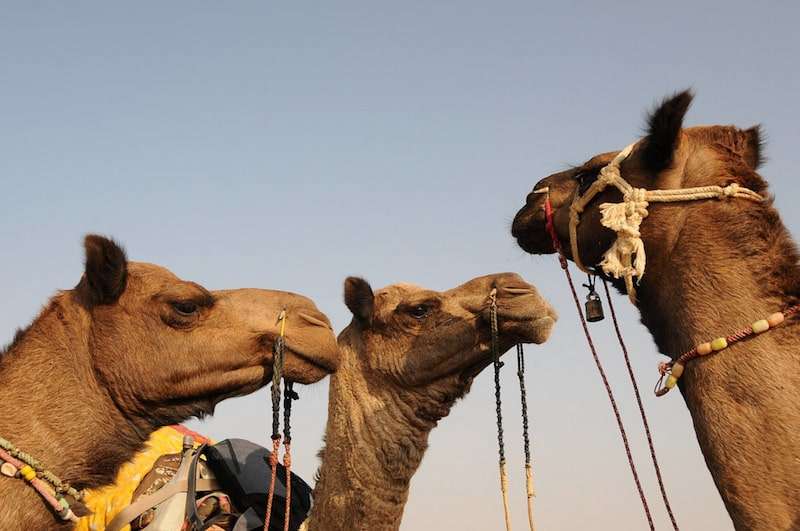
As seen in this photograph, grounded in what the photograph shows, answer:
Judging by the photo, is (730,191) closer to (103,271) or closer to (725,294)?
(725,294)

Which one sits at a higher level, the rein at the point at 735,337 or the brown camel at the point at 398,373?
the brown camel at the point at 398,373

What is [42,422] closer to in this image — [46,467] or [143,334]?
[46,467]

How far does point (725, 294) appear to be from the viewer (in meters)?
4.53

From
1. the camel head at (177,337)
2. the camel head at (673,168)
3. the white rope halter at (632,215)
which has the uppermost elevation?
the camel head at (673,168)

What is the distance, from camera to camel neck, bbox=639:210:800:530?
410cm

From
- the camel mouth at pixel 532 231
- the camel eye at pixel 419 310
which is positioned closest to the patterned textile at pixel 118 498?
the camel eye at pixel 419 310

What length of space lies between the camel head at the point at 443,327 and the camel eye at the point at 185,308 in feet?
7.91

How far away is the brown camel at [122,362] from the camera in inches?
183

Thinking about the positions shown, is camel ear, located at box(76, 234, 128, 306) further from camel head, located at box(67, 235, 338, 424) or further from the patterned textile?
the patterned textile

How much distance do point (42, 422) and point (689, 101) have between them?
3506 mm

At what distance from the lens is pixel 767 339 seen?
172 inches

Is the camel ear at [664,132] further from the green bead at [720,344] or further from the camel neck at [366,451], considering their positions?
the camel neck at [366,451]

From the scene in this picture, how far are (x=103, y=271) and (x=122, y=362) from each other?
18.9 inches

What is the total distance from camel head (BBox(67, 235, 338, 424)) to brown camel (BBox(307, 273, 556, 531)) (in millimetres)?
1644
